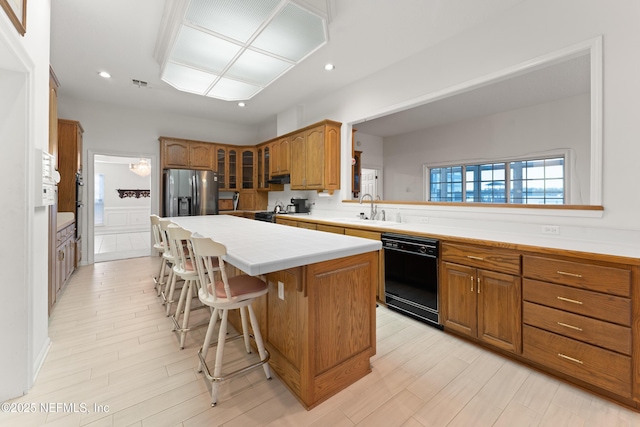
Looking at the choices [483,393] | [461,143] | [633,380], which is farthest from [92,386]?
[461,143]

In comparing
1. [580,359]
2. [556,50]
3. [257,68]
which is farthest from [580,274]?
[257,68]

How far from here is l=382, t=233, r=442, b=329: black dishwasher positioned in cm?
240

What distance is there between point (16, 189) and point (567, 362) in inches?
138

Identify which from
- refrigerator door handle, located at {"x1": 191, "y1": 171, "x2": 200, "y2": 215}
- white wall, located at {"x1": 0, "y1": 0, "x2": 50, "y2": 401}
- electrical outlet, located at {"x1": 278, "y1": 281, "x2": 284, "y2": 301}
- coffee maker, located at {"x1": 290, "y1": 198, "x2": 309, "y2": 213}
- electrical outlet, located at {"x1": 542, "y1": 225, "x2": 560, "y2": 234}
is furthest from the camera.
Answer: refrigerator door handle, located at {"x1": 191, "y1": 171, "x2": 200, "y2": 215}

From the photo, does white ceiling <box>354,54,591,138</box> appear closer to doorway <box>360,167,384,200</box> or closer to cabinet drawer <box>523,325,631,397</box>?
doorway <box>360,167,384,200</box>

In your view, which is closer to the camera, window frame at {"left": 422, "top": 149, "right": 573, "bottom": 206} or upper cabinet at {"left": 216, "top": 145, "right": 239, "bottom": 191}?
window frame at {"left": 422, "top": 149, "right": 573, "bottom": 206}

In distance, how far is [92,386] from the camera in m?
1.68

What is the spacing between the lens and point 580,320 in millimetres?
1658

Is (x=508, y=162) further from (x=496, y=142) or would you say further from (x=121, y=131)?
(x=121, y=131)

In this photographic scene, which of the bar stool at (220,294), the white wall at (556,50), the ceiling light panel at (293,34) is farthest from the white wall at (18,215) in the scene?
the white wall at (556,50)

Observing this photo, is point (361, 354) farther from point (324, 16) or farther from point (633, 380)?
point (324, 16)

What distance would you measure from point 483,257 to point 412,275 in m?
0.67

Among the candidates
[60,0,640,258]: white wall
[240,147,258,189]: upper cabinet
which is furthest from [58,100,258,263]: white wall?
[60,0,640,258]: white wall

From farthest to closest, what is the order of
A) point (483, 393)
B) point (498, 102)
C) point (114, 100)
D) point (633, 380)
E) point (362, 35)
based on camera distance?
point (114, 100) → point (498, 102) → point (362, 35) → point (483, 393) → point (633, 380)
